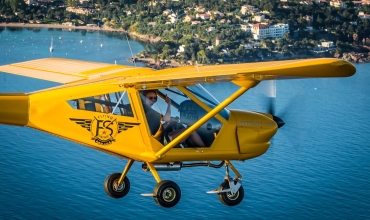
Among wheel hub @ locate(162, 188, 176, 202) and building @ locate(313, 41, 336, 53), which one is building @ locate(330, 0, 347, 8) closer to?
building @ locate(313, 41, 336, 53)

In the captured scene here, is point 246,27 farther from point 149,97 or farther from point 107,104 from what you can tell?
point 107,104

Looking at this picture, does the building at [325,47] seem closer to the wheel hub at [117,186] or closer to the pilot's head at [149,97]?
the wheel hub at [117,186]

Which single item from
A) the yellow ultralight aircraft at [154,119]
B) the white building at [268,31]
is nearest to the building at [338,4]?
the white building at [268,31]

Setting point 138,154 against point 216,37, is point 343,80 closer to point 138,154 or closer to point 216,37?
point 216,37

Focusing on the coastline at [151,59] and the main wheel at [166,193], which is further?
the coastline at [151,59]

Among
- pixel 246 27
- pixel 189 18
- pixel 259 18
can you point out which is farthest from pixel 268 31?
pixel 189 18

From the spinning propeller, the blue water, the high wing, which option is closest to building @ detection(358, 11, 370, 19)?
the blue water
